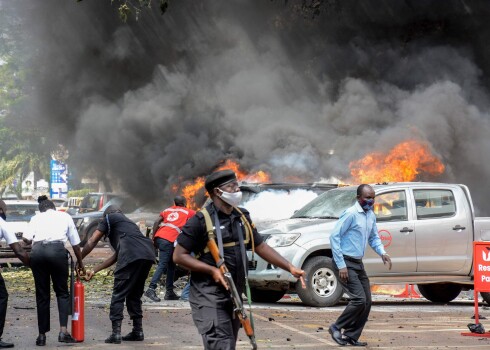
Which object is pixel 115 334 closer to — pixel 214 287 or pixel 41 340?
pixel 41 340

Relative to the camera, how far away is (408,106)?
28.2 meters

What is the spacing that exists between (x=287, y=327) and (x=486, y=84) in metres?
20.6

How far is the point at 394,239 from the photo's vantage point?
13031mm

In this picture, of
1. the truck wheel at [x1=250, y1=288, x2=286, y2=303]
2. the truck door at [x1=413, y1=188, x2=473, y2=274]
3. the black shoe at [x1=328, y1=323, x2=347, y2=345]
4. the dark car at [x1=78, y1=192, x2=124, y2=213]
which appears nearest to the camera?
the black shoe at [x1=328, y1=323, x2=347, y2=345]

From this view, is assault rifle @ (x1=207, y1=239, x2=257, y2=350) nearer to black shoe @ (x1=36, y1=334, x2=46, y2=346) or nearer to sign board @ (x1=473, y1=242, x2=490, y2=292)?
black shoe @ (x1=36, y1=334, x2=46, y2=346)

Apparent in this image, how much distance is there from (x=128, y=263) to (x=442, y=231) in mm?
5339

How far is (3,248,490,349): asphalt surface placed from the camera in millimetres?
9484

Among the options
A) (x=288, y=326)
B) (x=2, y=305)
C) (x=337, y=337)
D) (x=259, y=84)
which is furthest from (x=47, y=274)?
(x=259, y=84)

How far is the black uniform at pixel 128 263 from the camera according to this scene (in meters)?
9.68

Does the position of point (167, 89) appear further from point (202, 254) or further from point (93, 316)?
point (202, 254)

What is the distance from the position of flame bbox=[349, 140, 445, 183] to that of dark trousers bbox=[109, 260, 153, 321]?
15.5 m

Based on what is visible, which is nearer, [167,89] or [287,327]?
[287,327]

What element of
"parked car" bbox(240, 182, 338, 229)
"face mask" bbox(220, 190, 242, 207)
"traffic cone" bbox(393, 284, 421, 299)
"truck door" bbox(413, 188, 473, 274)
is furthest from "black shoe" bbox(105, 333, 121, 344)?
"traffic cone" bbox(393, 284, 421, 299)

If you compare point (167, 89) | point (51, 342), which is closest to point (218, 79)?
point (167, 89)
